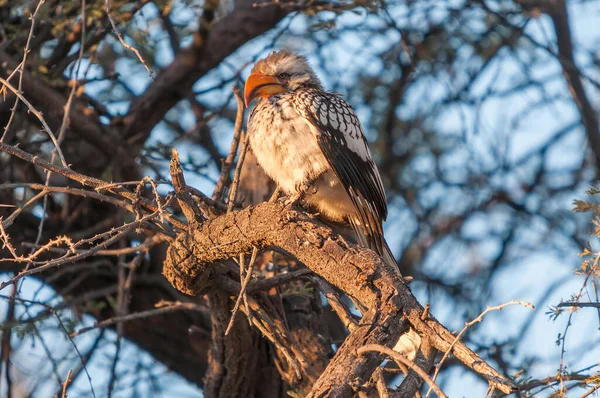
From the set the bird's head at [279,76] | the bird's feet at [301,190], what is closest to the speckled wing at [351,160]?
the bird's feet at [301,190]

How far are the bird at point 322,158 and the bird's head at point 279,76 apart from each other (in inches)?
2.8

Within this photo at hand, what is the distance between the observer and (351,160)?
3.50 meters

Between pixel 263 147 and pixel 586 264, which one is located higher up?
pixel 263 147

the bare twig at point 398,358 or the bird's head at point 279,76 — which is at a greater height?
the bird's head at point 279,76

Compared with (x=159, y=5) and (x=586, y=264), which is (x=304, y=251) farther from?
(x=159, y=5)

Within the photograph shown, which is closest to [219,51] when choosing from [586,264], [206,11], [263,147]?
[206,11]

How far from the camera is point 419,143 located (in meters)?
6.06

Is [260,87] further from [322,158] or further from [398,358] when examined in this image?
[398,358]

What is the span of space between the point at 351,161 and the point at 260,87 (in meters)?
0.67

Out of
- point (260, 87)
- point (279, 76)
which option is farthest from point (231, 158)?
point (279, 76)

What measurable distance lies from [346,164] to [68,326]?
5.02 ft

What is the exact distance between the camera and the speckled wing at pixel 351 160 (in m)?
3.43

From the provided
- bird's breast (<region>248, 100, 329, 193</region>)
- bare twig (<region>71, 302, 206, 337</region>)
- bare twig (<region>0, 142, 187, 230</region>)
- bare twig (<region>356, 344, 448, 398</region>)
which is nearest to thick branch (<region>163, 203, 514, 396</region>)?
bare twig (<region>356, 344, 448, 398</region>)

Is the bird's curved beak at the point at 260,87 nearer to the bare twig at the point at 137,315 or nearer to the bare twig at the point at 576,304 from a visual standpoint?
the bare twig at the point at 137,315
